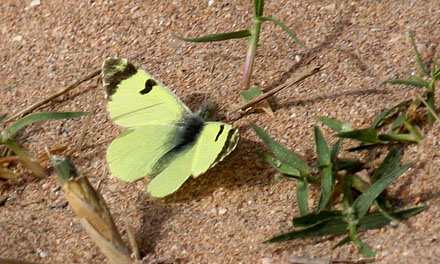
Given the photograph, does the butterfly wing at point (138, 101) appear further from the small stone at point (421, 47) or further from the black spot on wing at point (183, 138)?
the small stone at point (421, 47)

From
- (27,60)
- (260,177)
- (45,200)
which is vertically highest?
(27,60)

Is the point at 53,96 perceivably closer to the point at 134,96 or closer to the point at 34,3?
the point at 134,96

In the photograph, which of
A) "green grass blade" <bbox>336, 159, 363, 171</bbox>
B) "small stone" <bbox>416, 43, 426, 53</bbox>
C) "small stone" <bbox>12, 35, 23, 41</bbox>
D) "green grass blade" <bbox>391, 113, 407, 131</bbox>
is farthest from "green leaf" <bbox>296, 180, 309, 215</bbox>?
"small stone" <bbox>12, 35, 23, 41</bbox>

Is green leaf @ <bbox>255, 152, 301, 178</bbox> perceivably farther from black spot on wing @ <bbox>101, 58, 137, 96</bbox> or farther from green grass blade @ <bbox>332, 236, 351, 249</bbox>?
black spot on wing @ <bbox>101, 58, 137, 96</bbox>

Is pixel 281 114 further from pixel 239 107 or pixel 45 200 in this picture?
pixel 45 200

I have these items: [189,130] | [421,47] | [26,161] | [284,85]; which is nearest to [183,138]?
[189,130]

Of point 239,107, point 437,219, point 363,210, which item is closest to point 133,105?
point 239,107
